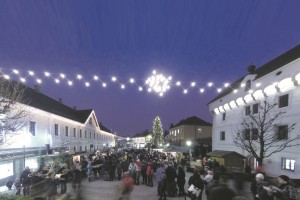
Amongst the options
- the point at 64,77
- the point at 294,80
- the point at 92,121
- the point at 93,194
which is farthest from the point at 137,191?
the point at 92,121

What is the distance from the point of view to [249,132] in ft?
78.7

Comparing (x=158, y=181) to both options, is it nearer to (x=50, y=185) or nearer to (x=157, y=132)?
(x=50, y=185)

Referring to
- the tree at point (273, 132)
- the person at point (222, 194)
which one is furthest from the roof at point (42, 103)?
the tree at point (273, 132)

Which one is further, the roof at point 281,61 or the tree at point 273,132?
the roof at point 281,61

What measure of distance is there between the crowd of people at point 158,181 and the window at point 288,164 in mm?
4984

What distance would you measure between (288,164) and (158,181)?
11.7 meters

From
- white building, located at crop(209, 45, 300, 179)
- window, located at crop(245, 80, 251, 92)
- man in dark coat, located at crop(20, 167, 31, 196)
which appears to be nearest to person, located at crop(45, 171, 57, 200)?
man in dark coat, located at crop(20, 167, 31, 196)

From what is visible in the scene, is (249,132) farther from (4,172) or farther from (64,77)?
(4,172)

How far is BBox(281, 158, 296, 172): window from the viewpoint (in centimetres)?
2038

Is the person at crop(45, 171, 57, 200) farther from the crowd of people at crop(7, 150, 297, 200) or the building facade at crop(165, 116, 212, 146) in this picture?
the building facade at crop(165, 116, 212, 146)

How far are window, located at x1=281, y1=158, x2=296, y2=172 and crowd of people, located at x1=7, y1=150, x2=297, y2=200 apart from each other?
16.4ft

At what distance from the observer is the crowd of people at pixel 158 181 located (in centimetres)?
744

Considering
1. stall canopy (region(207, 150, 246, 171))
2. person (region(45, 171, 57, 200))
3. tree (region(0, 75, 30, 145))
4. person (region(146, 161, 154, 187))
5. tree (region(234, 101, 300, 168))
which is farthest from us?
stall canopy (region(207, 150, 246, 171))

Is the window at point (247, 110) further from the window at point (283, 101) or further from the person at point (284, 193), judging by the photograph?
the person at point (284, 193)
